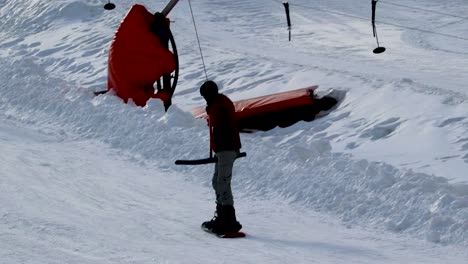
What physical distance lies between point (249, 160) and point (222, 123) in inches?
115

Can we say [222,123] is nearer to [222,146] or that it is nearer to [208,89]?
[222,146]

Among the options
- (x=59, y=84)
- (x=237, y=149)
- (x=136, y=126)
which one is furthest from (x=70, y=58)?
(x=237, y=149)

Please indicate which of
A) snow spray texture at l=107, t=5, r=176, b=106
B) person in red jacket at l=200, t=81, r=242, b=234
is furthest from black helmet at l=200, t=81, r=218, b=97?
snow spray texture at l=107, t=5, r=176, b=106

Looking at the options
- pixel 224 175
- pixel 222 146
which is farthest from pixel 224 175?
pixel 222 146

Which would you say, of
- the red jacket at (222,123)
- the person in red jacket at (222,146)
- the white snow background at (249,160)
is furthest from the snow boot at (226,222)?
the red jacket at (222,123)

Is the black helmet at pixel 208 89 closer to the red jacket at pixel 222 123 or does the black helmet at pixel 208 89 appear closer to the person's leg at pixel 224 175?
the red jacket at pixel 222 123

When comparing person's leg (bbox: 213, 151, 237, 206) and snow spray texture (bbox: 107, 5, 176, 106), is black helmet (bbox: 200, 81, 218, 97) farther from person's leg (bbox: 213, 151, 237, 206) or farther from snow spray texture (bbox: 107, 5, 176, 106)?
snow spray texture (bbox: 107, 5, 176, 106)

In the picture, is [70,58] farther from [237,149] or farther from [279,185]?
[237,149]

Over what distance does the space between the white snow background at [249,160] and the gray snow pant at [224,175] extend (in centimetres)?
43

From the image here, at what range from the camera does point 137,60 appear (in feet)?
53.5

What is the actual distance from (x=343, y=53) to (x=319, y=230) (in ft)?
35.0

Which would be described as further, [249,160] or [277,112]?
[277,112]

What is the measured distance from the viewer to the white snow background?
9266 millimetres

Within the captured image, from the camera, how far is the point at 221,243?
9.37 meters
